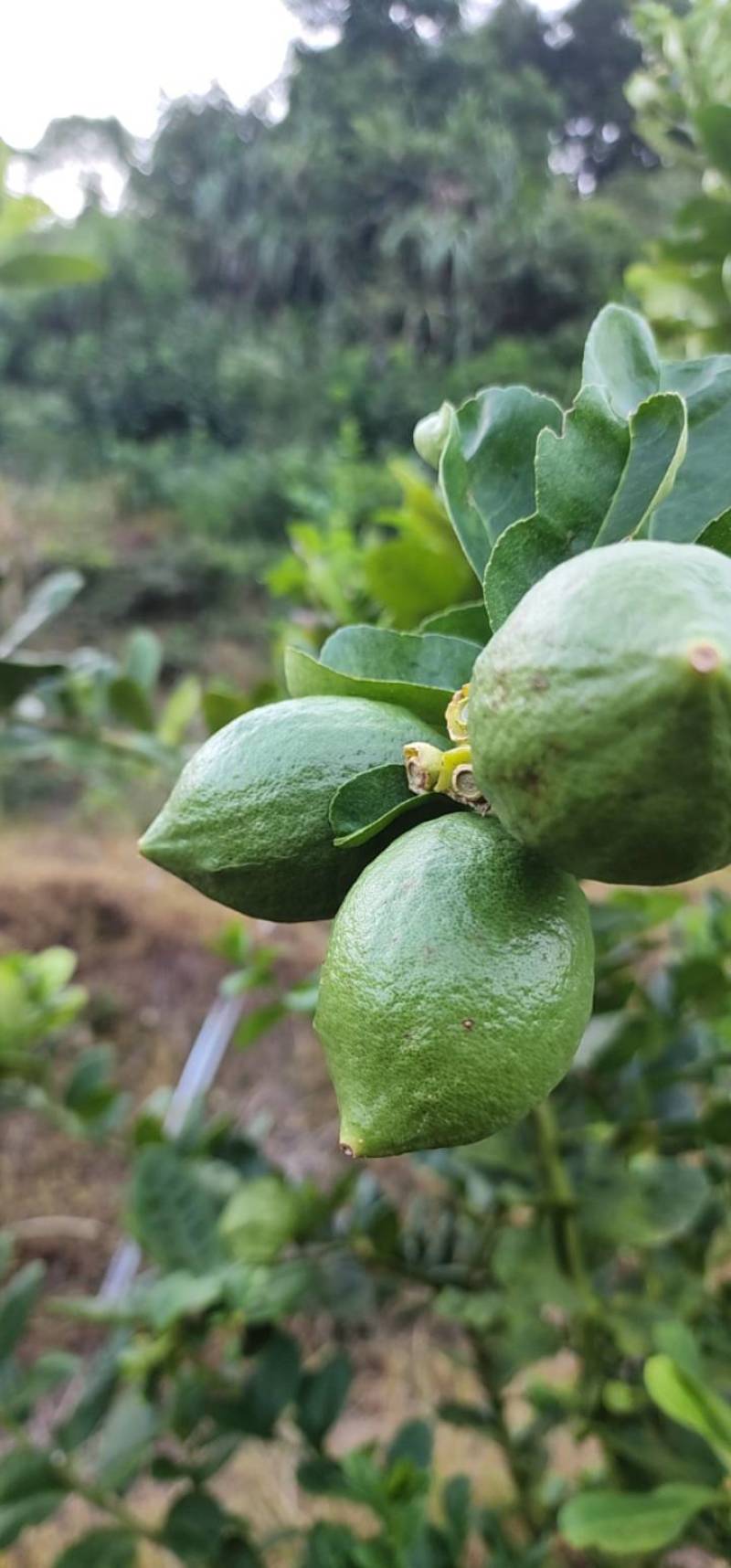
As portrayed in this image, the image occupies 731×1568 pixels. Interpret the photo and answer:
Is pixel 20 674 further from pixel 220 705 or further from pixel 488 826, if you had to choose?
pixel 488 826

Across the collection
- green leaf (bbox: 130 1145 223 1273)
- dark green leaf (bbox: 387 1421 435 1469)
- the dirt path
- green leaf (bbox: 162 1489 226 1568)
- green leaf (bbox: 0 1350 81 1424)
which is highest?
green leaf (bbox: 130 1145 223 1273)

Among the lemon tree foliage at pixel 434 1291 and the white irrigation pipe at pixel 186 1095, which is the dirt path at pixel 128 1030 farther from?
the lemon tree foliage at pixel 434 1291

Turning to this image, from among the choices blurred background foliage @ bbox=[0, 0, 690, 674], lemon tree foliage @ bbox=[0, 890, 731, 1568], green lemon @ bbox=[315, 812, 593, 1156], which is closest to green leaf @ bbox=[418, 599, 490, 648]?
green lemon @ bbox=[315, 812, 593, 1156]

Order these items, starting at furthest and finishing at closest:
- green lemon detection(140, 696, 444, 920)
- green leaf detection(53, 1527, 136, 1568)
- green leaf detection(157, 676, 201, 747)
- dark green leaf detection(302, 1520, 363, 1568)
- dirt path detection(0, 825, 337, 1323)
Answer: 1. dirt path detection(0, 825, 337, 1323)
2. green leaf detection(157, 676, 201, 747)
3. green leaf detection(53, 1527, 136, 1568)
4. dark green leaf detection(302, 1520, 363, 1568)
5. green lemon detection(140, 696, 444, 920)

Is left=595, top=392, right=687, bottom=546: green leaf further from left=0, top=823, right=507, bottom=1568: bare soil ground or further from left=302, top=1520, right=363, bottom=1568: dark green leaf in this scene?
left=0, top=823, right=507, bottom=1568: bare soil ground

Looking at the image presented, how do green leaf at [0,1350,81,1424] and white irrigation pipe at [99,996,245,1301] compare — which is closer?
green leaf at [0,1350,81,1424]

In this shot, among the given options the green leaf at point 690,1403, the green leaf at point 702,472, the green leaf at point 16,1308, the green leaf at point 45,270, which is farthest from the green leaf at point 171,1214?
the green leaf at point 45,270
